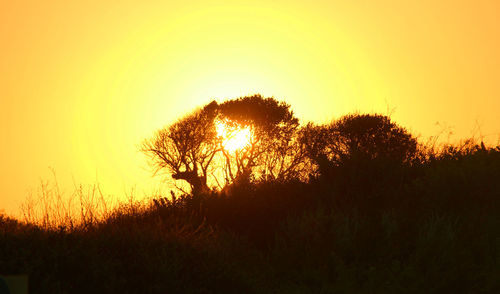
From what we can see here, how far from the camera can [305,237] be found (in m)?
13.1

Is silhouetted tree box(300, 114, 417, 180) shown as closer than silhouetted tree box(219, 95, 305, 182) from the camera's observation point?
Yes

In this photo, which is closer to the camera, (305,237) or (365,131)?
(305,237)

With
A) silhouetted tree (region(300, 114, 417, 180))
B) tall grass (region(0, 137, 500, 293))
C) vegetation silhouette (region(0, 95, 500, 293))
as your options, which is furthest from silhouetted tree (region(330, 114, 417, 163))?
tall grass (region(0, 137, 500, 293))

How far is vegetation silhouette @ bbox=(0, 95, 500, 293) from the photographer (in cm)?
1011

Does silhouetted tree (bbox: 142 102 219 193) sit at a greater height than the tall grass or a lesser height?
greater

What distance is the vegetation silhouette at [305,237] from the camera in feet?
33.2

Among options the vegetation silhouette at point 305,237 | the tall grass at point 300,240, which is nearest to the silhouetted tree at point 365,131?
the vegetation silhouette at point 305,237

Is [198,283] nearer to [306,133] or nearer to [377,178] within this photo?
[377,178]

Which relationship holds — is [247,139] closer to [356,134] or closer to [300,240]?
[356,134]

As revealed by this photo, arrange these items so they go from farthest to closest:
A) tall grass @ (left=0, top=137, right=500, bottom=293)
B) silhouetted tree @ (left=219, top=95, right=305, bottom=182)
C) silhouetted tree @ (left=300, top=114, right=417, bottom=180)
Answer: silhouetted tree @ (left=219, top=95, right=305, bottom=182) → silhouetted tree @ (left=300, top=114, right=417, bottom=180) → tall grass @ (left=0, top=137, right=500, bottom=293)

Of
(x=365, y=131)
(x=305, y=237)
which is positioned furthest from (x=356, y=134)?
(x=305, y=237)

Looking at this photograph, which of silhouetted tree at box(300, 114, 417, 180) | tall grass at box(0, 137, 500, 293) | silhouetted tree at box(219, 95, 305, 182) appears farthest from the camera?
silhouetted tree at box(219, 95, 305, 182)

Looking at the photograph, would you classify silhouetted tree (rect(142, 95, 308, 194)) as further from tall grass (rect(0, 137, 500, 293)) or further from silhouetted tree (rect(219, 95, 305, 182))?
tall grass (rect(0, 137, 500, 293))

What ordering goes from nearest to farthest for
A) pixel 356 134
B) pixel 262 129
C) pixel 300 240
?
pixel 300 240 → pixel 356 134 → pixel 262 129
